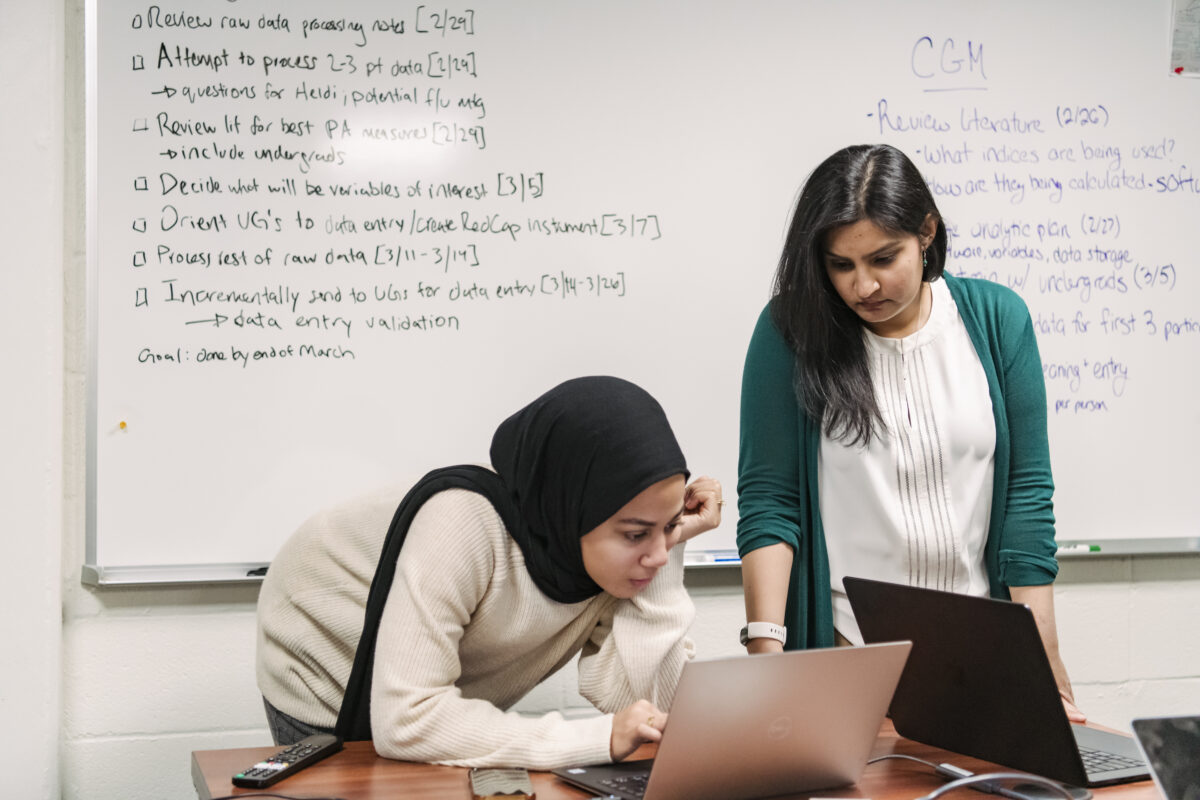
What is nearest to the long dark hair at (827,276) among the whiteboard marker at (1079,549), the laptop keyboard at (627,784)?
the laptop keyboard at (627,784)

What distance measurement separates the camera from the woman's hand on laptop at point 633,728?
4.01 feet

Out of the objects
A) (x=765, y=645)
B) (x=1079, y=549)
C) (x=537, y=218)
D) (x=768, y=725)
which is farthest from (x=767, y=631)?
A: (x=1079, y=549)

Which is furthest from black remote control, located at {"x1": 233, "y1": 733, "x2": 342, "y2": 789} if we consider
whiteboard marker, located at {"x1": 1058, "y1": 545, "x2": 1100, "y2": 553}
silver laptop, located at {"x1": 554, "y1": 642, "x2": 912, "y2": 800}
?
whiteboard marker, located at {"x1": 1058, "y1": 545, "x2": 1100, "y2": 553}

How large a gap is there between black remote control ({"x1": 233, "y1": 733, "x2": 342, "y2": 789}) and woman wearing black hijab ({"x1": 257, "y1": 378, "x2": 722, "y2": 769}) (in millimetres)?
73

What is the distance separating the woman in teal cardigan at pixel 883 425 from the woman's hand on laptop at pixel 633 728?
334 millimetres

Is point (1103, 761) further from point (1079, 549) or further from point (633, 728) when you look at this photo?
point (1079, 549)

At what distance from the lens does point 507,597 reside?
138 cm

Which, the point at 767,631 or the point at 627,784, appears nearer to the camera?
the point at 627,784

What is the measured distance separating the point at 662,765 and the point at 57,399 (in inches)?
57.9

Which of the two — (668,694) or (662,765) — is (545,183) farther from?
(662,765)

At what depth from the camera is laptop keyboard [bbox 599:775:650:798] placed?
112cm

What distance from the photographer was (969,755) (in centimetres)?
128

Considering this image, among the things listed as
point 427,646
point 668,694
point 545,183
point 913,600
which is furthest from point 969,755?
point 545,183

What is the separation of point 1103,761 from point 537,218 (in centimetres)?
145
